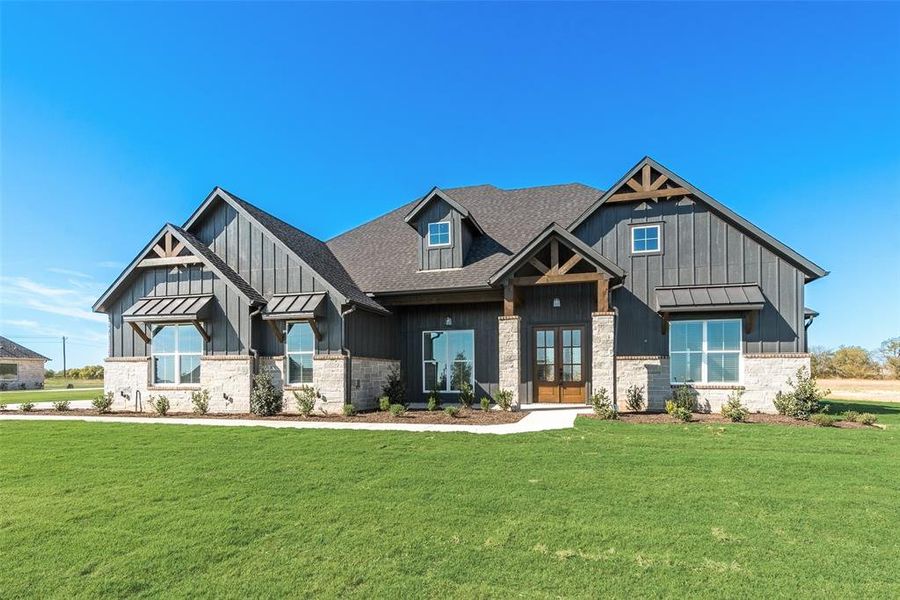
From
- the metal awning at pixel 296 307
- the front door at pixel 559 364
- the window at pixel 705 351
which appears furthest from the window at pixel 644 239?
the metal awning at pixel 296 307

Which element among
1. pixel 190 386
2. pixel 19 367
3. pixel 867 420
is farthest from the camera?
pixel 19 367

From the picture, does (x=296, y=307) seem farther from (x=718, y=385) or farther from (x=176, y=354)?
(x=718, y=385)

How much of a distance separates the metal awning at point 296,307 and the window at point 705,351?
33.9ft

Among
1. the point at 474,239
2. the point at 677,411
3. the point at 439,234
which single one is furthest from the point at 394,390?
the point at 677,411

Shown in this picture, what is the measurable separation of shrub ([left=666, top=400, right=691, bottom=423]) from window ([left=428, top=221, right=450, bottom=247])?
332 inches

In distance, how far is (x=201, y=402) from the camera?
1508 cm

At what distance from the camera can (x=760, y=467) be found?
Answer: 24.1 ft

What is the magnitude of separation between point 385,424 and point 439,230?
24.6 ft

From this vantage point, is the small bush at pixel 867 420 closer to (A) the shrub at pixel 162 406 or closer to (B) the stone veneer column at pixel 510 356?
(B) the stone veneer column at pixel 510 356

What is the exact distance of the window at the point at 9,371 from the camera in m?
36.6

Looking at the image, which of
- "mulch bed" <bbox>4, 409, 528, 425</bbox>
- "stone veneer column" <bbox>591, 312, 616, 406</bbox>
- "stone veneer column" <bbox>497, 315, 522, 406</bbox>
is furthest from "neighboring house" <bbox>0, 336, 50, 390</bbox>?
"stone veneer column" <bbox>591, 312, 616, 406</bbox>

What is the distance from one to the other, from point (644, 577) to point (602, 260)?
1021 centimetres

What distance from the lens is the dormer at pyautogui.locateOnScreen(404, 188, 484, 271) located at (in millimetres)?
16734

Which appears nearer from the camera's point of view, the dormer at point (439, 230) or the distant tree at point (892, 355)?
the dormer at point (439, 230)
